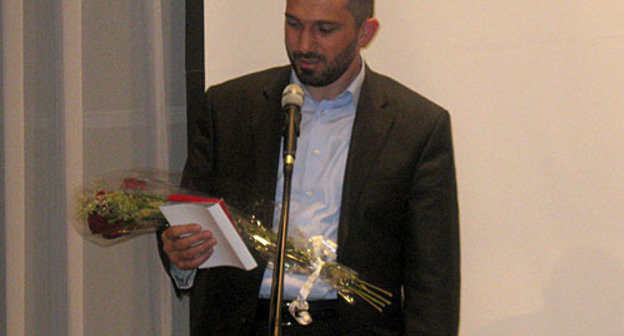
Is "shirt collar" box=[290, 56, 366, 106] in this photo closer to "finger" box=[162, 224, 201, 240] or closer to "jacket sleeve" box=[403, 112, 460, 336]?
"jacket sleeve" box=[403, 112, 460, 336]

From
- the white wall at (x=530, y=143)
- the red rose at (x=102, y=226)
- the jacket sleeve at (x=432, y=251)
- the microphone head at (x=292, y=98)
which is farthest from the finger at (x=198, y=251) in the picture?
the white wall at (x=530, y=143)

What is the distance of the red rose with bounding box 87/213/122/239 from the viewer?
159 centimetres

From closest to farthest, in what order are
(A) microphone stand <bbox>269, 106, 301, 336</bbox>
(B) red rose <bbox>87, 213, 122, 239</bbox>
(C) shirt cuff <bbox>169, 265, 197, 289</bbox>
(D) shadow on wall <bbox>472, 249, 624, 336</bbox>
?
1. (A) microphone stand <bbox>269, 106, 301, 336</bbox>
2. (B) red rose <bbox>87, 213, 122, 239</bbox>
3. (C) shirt cuff <bbox>169, 265, 197, 289</bbox>
4. (D) shadow on wall <bbox>472, 249, 624, 336</bbox>

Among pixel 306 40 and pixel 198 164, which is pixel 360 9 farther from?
pixel 198 164

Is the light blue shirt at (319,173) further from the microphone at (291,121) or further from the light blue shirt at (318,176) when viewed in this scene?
the microphone at (291,121)

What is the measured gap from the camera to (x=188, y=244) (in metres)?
1.63

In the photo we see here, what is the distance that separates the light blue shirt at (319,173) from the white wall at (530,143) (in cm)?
41

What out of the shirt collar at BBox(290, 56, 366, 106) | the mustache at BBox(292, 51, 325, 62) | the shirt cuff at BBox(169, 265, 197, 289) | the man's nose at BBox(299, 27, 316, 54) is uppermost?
the man's nose at BBox(299, 27, 316, 54)

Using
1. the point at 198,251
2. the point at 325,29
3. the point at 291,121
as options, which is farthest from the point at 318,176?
the point at 291,121

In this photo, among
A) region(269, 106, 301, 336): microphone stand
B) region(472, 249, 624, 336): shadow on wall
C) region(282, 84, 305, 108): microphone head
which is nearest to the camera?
region(269, 106, 301, 336): microphone stand

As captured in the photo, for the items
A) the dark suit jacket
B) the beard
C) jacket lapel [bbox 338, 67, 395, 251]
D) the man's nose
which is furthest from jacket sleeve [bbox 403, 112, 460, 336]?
the man's nose

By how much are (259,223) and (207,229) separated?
0.15 m

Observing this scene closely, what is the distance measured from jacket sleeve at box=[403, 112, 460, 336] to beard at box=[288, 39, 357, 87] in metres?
0.36

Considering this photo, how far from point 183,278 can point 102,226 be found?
46cm
